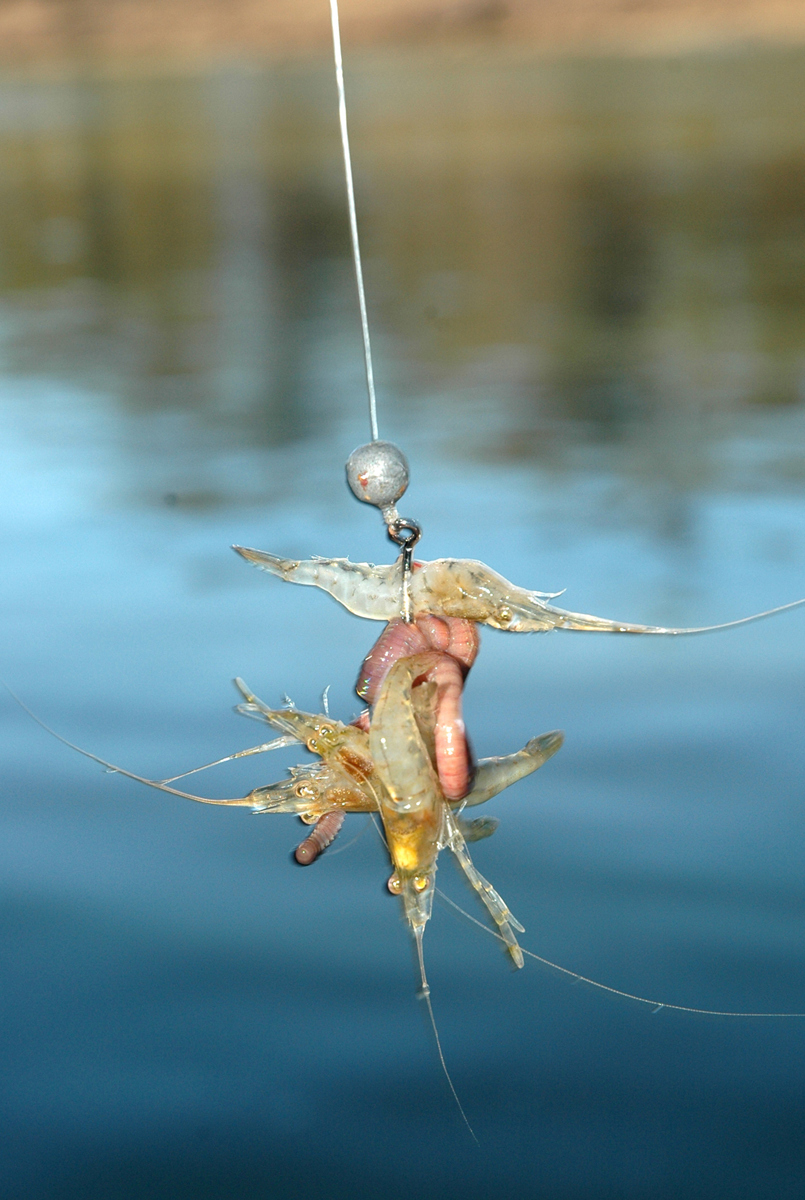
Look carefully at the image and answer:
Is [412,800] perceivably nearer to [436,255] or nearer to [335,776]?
[335,776]

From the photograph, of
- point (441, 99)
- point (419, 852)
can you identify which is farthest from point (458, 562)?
point (441, 99)

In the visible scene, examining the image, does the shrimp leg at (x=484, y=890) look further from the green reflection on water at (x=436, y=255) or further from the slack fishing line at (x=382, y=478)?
the green reflection on water at (x=436, y=255)

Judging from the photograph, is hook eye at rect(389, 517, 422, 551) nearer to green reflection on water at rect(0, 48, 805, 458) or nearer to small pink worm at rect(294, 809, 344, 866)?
small pink worm at rect(294, 809, 344, 866)

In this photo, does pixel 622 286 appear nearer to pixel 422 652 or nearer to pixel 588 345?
pixel 588 345

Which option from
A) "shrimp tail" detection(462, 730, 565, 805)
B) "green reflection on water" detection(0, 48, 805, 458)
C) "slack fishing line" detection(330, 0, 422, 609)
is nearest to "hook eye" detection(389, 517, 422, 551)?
"slack fishing line" detection(330, 0, 422, 609)

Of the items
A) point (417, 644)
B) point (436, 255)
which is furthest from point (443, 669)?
point (436, 255)
